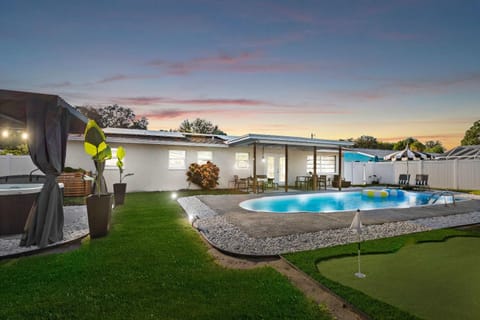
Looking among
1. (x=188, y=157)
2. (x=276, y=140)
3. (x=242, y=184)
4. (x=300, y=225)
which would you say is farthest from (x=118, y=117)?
(x=300, y=225)

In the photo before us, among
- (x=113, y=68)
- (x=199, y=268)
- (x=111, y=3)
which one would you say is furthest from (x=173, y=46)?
(x=199, y=268)

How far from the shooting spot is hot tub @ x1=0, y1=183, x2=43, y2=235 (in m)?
5.09

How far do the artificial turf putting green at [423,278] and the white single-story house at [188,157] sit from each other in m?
8.03

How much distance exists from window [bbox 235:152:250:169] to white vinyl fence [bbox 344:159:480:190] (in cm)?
863

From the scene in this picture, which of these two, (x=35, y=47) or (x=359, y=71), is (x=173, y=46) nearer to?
(x=35, y=47)

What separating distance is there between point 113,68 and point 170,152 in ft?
16.8

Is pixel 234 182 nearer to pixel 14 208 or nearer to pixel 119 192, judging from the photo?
pixel 119 192

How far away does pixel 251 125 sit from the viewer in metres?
20.6

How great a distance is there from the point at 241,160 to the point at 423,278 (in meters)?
13.0

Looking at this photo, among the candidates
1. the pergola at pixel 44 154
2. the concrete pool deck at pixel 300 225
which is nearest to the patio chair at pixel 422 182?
the concrete pool deck at pixel 300 225

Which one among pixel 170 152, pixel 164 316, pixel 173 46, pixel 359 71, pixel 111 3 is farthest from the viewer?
pixel 170 152

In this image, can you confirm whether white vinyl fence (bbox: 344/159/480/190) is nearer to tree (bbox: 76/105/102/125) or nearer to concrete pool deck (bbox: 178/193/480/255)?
concrete pool deck (bbox: 178/193/480/255)

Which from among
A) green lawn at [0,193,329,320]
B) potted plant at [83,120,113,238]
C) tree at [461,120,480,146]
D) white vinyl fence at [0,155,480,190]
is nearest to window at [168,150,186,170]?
white vinyl fence at [0,155,480,190]

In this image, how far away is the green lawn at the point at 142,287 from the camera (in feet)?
8.00
